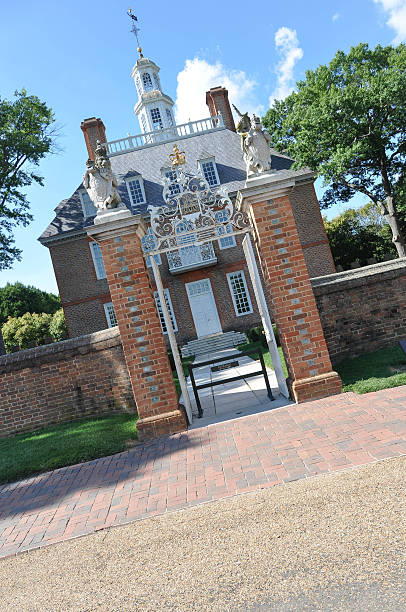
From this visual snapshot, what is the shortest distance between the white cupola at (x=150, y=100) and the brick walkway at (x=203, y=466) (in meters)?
28.1

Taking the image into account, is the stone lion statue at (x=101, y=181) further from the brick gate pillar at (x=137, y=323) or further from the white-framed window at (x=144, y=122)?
the white-framed window at (x=144, y=122)

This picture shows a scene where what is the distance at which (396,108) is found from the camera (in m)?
18.3

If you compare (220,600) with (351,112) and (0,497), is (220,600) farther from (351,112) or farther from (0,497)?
(351,112)

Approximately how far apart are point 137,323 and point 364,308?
4.49 meters

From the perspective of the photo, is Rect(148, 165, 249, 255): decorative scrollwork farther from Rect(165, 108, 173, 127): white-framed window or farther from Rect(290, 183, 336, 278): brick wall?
Rect(165, 108, 173, 127): white-framed window

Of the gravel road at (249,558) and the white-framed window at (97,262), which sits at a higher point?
the white-framed window at (97,262)

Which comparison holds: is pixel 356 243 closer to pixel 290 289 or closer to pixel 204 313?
pixel 204 313

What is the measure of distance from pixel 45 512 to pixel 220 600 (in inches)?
107

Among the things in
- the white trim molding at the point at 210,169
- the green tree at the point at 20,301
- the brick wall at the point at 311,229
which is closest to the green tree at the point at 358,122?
the brick wall at the point at 311,229

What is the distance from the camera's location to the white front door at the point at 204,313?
869 inches

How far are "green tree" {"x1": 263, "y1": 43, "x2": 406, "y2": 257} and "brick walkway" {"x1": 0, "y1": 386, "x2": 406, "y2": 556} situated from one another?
15.5m

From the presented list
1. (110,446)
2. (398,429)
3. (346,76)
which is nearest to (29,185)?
(346,76)

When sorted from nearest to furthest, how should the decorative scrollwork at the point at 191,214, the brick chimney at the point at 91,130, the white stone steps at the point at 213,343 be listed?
the decorative scrollwork at the point at 191,214 → the white stone steps at the point at 213,343 → the brick chimney at the point at 91,130

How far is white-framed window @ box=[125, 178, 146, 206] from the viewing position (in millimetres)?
22984
